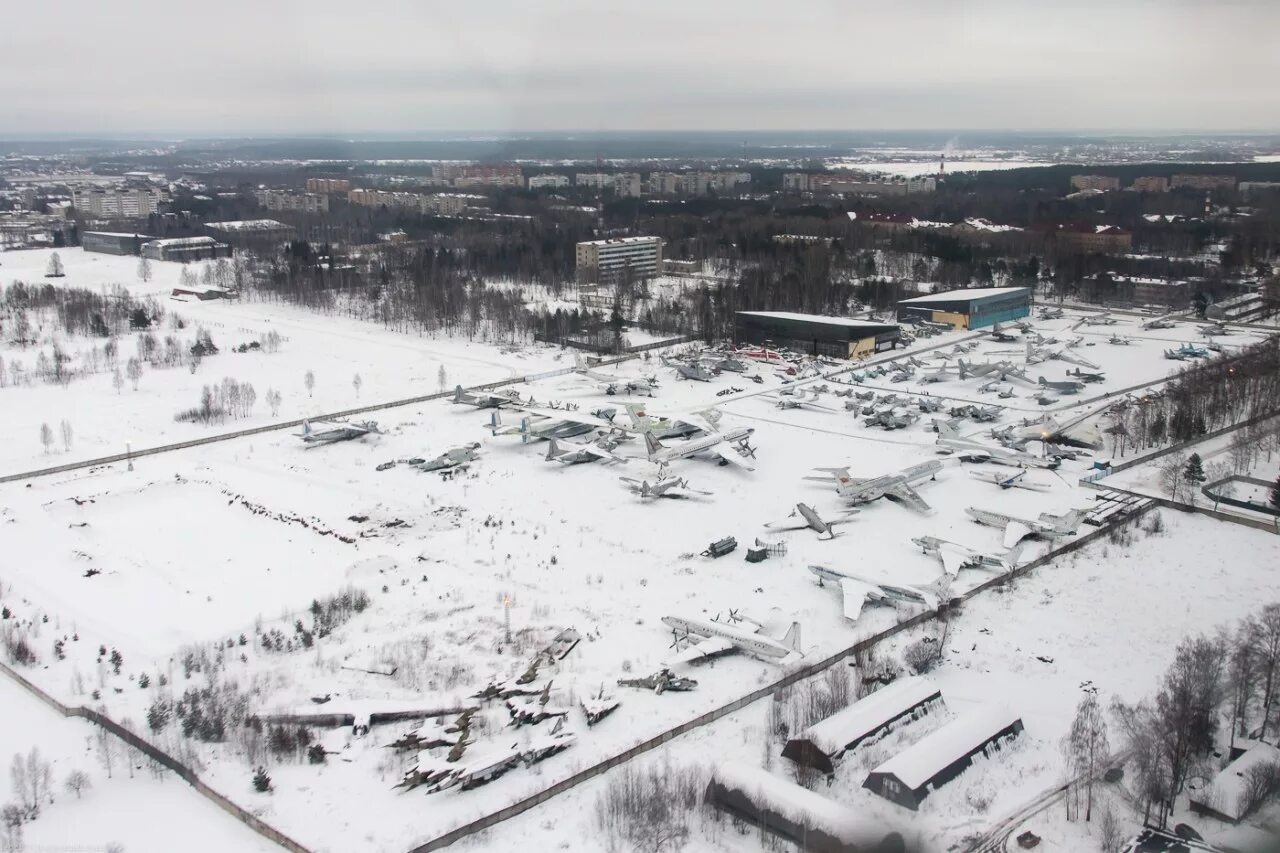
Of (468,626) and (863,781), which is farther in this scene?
(468,626)

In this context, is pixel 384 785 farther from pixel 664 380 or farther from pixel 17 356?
pixel 17 356

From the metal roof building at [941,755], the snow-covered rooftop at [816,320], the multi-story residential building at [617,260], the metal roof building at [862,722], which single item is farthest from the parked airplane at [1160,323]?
the metal roof building at [941,755]

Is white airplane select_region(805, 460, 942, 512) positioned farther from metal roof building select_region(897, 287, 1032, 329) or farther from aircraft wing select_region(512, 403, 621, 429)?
metal roof building select_region(897, 287, 1032, 329)

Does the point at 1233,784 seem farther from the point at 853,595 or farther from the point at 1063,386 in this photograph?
the point at 1063,386

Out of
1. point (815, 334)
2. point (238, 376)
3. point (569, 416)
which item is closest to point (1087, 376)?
point (815, 334)

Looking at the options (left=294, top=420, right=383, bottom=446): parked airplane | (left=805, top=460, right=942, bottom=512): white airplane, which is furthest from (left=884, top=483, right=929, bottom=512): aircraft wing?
(left=294, top=420, right=383, bottom=446): parked airplane

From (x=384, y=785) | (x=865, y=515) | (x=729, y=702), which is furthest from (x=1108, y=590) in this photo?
(x=384, y=785)
